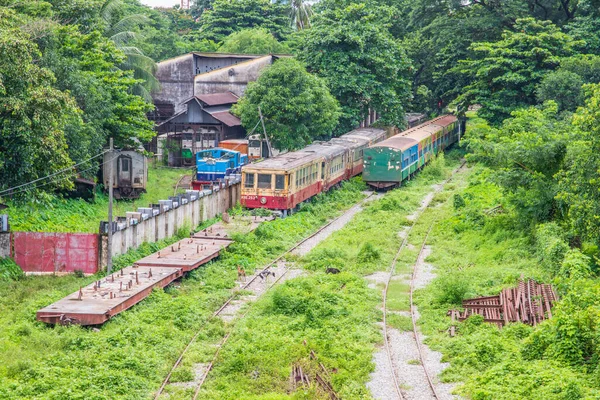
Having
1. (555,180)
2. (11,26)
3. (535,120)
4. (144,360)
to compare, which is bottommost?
(144,360)

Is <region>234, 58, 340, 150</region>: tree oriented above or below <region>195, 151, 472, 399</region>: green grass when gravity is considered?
above

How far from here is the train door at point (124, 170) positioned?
120 feet

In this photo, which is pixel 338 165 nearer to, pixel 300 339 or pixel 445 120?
pixel 445 120

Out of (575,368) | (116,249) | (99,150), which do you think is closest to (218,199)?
(99,150)

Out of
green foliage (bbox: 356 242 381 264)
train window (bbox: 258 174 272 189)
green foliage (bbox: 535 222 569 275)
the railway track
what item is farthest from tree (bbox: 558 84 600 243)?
train window (bbox: 258 174 272 189)

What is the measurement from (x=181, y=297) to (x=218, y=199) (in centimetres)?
1238

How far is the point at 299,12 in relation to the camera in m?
78.6

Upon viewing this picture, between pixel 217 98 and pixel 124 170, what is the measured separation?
14.2 meters

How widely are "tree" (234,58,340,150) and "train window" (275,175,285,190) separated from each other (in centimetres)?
946

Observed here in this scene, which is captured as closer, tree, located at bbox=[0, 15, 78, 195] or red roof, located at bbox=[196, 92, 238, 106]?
tree, located at bbox=[0, 15, 78, 195]

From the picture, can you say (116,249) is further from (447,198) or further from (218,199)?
(447,198)

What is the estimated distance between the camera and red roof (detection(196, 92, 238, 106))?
4825 cm

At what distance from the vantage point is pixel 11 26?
2323 centimetres

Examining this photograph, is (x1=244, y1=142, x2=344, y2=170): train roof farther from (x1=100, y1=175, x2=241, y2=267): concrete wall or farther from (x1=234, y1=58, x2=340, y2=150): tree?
(x1=100, y1=175, x2=241, y2=267): concrete wall
